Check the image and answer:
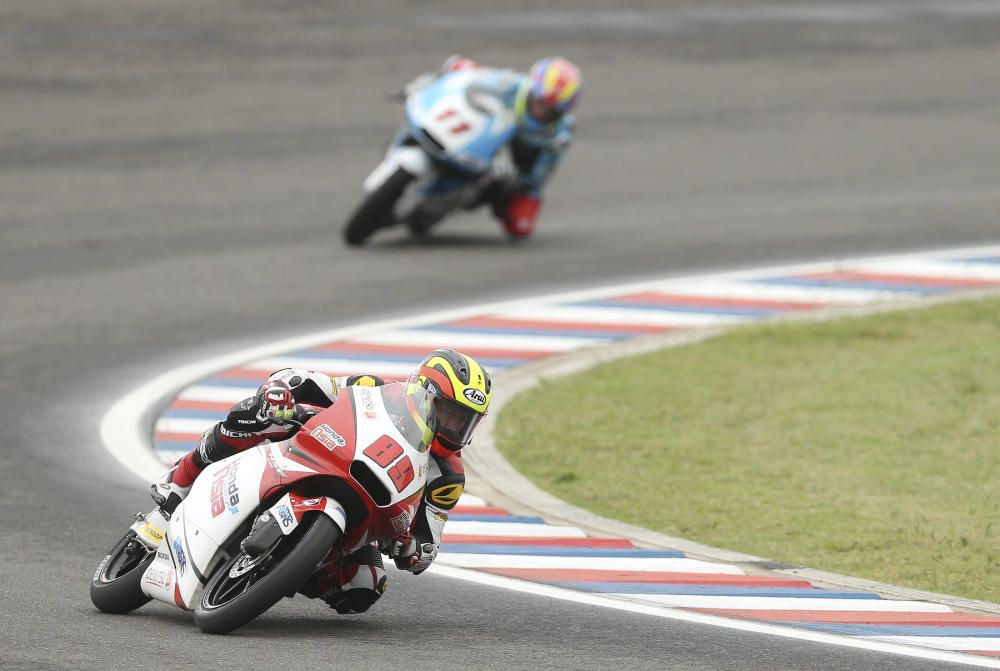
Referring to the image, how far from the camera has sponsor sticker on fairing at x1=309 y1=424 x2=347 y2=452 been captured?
7.79 meters

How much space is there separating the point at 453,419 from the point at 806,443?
16.2 ft

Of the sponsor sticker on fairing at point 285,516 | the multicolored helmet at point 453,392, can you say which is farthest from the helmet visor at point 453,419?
the sponsor sticker on fairing at point 285,516

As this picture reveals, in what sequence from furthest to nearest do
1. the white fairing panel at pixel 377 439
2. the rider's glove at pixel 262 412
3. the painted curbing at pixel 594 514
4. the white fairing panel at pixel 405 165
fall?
the white fairing panel at pixel 405 165 → the painted curbing at pixel 594 514 → the rider's glove at pixel 262 412 → the white fairing panel at pixel 377 439

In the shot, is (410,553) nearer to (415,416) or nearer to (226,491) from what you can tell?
(415,416)

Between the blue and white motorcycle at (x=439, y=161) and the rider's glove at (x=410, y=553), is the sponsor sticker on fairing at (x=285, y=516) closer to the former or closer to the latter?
the rider's glove at (x=410, y=553)

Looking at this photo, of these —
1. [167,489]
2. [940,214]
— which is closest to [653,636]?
[167,489]

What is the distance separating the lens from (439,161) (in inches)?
716

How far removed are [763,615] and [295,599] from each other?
2.23 meters

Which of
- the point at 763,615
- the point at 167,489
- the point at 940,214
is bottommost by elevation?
the point at 940,214

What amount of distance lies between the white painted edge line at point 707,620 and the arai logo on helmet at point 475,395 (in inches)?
56.6

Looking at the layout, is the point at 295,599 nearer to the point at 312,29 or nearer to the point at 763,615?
the point at 763,615

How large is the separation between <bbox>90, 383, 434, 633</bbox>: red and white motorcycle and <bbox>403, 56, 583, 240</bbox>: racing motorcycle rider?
10252mm

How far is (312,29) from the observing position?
27.3m

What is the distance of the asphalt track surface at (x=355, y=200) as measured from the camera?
318 inches
